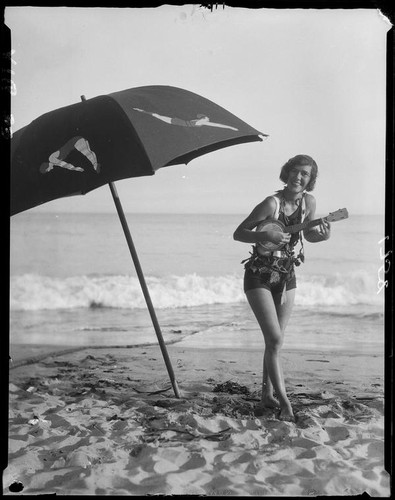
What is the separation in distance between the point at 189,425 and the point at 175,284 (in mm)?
930

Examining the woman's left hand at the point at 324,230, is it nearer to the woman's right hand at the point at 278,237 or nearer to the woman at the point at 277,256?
the woman at the point at 277,256

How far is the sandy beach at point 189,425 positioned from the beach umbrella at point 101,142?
114 centimetres

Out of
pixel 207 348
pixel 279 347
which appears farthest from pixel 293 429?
pixel 207 348

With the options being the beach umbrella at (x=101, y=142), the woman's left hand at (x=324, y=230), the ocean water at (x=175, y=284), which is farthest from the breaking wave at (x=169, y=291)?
the beach umbrella at (x=101, y=142)

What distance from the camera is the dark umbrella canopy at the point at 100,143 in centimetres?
349

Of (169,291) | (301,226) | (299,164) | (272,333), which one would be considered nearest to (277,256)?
(301,226)

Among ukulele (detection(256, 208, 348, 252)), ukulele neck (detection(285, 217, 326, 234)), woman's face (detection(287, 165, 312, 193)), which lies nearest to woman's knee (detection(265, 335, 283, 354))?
ukulele (detection(256, 208, 348, 252))

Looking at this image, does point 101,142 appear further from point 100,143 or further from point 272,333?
point 272,333

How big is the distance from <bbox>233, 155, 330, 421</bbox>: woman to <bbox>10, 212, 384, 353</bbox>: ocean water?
64 millimetres

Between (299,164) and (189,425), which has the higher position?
(299,164)

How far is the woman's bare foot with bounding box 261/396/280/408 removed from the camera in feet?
12.2

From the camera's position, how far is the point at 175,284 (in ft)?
12.5

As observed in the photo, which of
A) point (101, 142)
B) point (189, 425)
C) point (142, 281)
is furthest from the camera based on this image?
point (142, 281)

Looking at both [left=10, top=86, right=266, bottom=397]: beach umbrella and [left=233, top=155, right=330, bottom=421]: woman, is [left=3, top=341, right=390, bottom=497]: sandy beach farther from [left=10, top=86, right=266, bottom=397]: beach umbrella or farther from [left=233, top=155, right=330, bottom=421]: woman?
[left=10, top=86, right=266, bottom=397]: beach umbrella
